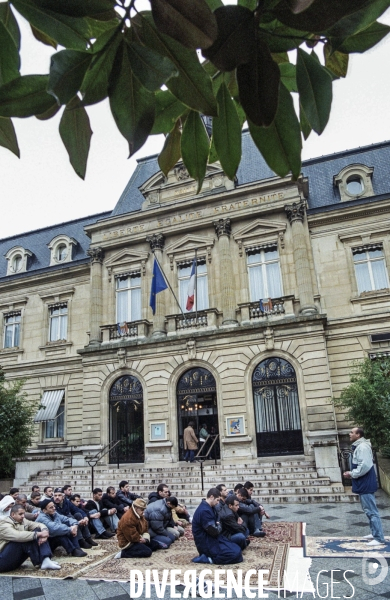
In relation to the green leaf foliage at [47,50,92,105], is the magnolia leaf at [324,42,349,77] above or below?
above

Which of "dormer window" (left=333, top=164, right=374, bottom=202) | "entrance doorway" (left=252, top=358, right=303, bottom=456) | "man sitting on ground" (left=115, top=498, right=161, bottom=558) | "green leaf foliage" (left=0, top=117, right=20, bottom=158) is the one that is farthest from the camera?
"dormer window" (left=333, top=164, right=374, bottom=202)

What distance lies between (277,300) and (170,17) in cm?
1816

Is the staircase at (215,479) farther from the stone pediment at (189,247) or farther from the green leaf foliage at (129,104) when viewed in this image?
the green leaf foliage at (129,104)

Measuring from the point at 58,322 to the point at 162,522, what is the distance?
16.6 meters

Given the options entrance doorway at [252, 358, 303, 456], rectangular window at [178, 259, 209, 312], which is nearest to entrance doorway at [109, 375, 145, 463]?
rectangular window at [178, 259, 209, 312]

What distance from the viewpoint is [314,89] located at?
835mm

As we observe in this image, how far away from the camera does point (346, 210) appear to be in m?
19.3

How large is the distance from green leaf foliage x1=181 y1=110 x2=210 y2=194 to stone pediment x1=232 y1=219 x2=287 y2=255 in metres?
18.9

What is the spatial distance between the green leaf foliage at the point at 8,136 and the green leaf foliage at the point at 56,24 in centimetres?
23

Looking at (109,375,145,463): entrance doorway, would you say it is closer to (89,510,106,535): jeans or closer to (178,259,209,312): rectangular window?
(178,259,209,312): rectangular window

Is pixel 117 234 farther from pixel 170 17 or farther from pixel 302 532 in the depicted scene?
pixel 170 17

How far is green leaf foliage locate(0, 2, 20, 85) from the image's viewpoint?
2.67 feet

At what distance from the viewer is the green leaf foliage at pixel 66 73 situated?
0.72 m

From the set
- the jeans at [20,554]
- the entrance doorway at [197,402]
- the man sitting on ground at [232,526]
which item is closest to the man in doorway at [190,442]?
the entrance doorway at [197,402]
